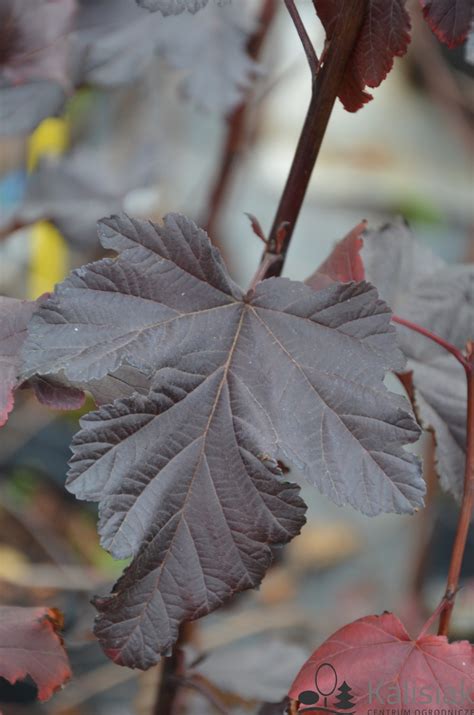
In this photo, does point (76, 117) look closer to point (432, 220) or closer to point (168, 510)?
point (432, 220)

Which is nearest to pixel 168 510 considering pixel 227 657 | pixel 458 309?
pixel 458 309

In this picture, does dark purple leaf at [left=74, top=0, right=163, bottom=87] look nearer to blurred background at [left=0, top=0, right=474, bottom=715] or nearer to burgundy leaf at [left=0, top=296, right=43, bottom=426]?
blurred background at [left=0, top=0, right=474, bottom=715]

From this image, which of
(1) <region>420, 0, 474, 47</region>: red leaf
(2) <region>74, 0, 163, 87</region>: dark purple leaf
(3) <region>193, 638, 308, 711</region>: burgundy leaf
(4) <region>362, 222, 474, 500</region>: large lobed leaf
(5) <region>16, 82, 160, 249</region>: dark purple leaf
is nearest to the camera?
(1) <region>420, 0, 474, 47</region>: red leaf

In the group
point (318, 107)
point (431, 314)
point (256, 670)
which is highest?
point (318, 107)

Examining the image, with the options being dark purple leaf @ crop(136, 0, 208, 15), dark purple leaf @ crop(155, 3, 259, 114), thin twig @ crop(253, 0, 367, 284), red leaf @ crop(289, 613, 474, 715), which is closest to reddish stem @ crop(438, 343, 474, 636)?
red leaf @ crop(289, 613, 474, 715)

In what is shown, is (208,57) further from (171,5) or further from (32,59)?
(171,5)

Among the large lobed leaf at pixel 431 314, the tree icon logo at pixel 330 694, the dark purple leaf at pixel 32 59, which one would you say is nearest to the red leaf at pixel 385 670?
the tree icon logo at pixel 330 694

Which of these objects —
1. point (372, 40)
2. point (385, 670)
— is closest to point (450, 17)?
point (372, 40)
